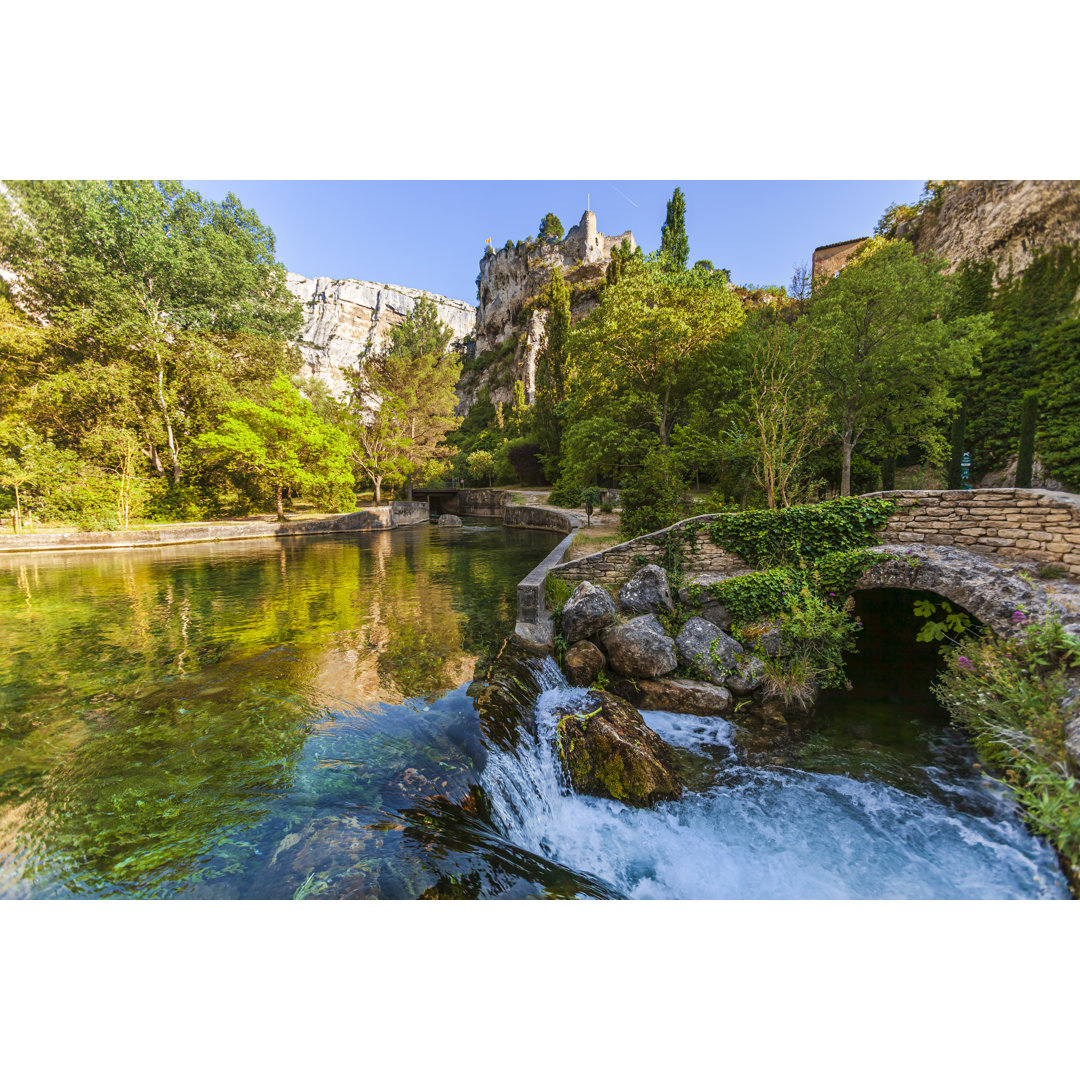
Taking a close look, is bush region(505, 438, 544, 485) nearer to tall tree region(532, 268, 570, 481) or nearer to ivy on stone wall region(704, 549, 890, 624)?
tall tree region(532, 268, 570, 481)

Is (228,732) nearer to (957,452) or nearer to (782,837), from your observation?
(782,837)

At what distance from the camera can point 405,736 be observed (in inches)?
177

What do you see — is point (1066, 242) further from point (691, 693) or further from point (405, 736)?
point (405, 736)

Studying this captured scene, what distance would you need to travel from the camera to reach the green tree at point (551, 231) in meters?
58.9

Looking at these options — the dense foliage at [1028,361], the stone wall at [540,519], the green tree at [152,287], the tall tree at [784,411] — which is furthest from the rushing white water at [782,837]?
the green tree at [152,287]

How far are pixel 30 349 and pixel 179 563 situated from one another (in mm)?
13693

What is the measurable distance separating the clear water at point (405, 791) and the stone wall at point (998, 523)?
232cm

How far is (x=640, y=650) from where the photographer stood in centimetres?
609

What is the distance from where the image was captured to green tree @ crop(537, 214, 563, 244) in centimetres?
5891

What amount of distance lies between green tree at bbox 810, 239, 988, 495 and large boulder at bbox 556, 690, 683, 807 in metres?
10.3

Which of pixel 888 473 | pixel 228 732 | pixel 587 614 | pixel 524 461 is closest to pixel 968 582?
pixel 587 614

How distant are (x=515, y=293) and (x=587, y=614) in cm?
6350

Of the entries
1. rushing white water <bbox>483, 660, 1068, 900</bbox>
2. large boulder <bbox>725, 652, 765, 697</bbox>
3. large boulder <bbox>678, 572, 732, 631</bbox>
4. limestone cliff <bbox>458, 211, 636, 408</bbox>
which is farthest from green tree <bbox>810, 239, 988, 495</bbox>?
limestone cliff <bbox>458, 211, 636, 408</bbox>

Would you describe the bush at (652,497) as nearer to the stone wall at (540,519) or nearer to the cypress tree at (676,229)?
the stone wall at (540,519)
